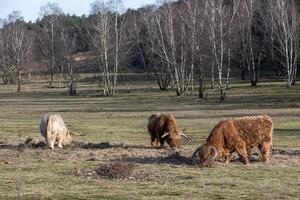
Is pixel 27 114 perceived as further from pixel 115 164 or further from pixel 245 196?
pixel 245 196

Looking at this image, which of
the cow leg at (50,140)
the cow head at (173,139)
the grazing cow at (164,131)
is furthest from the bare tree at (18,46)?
the cow head at (173,139)

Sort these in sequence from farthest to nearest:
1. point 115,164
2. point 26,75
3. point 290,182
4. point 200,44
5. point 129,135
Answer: point 26,75 < point 200,44 < point 129,135 < point 115,164 < point 290,182

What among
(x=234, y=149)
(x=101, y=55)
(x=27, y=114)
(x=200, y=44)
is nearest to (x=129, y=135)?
(x=234, y=149)

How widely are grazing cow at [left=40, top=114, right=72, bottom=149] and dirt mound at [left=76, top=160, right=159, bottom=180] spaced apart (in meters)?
7.27

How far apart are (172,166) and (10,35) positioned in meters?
107

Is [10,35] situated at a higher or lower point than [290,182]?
higher

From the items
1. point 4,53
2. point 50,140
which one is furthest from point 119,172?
point 4,53

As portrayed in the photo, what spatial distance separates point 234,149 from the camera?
18.0 m

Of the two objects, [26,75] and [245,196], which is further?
[26,75]

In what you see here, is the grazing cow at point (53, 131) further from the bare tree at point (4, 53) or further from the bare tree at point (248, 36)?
the bare tree at point (4, 53)

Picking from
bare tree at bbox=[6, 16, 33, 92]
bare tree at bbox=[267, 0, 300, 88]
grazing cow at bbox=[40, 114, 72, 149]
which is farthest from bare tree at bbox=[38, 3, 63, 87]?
grazing cow at bbox=[40, 114, 72, 149]

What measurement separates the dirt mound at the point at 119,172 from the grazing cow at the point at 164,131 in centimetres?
673

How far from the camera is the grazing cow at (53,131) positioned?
23422 mm

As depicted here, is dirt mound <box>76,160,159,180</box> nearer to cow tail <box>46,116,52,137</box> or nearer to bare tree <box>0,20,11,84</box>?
cow tail <box>46,116,52,137</box>
